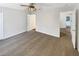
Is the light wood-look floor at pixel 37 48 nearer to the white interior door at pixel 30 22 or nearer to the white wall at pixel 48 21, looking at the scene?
the white wall at pixel 48 21

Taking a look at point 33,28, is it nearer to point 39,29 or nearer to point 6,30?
point 39,29

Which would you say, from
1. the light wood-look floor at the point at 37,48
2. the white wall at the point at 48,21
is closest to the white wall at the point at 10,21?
the light wood-look floor at the point at 37,48

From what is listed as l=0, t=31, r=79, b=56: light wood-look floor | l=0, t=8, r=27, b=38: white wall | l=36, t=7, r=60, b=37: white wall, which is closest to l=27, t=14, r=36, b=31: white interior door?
l=36, t=7, r=60, b=37: white wall

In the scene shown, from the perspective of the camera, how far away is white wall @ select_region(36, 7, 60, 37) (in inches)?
267

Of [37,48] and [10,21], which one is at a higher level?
[10,21]

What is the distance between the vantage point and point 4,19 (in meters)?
6.11

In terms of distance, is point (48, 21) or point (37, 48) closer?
point (37, 48)

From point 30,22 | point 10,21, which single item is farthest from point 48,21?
point 30,22

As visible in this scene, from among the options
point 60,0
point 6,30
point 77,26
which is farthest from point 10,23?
point 60,0

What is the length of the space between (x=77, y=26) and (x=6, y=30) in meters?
4.05

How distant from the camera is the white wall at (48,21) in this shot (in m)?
6.78

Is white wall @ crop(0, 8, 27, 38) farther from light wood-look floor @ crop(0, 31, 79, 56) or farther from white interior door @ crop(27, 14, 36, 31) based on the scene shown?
white interior door @ crop(27, 14, 36, 31)

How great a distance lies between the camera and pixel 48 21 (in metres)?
7.57

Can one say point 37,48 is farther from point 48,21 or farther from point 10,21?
point 48,21
